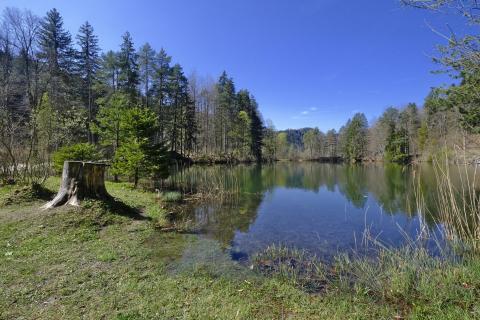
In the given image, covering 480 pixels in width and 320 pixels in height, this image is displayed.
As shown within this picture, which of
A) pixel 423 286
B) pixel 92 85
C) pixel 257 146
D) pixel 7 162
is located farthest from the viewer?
pixel 257 146

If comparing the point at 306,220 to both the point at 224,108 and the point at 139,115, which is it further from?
the point at 224,108

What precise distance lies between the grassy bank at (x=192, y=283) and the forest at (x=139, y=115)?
2.18m

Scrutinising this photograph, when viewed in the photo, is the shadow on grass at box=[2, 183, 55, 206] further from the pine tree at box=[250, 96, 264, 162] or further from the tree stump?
the pine tree at box=[250, 96, 264, 162]

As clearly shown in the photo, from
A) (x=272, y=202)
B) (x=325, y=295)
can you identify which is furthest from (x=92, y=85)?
(x=325, y=295)

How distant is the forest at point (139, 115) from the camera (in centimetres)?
692

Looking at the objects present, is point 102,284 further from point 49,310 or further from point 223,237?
point 223,237

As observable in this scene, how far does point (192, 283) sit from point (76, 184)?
5311mm

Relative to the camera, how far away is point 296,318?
338 centimetres

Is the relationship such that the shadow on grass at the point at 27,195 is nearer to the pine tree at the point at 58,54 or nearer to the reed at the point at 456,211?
the reed at the point at 456,211

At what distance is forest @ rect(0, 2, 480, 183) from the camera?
6.92 metres

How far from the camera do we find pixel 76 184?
7.57 metres

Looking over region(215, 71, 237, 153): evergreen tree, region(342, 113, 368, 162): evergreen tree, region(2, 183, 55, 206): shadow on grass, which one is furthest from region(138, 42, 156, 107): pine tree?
region(342, 113, 368, 162): evergreen tree

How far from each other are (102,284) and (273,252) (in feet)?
12.0

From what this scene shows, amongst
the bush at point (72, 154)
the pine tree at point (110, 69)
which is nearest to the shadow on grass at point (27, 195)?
the bush at point (72, 154)
